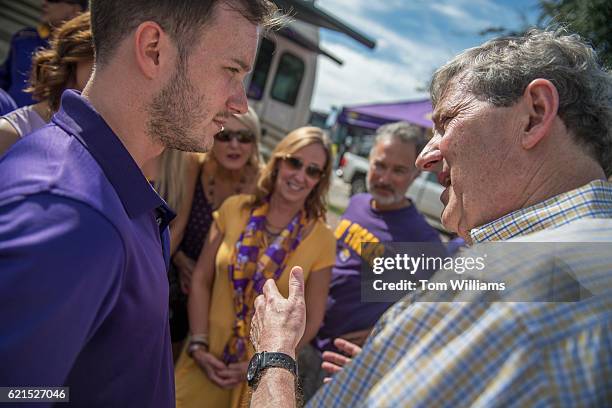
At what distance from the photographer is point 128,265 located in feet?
3.27

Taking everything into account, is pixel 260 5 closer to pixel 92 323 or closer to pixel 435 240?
pixel 92 323

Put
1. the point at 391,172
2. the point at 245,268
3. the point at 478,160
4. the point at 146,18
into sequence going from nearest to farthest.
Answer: the point at 146,18, the point at 478,160, the point at 245,268, the point at 391,172

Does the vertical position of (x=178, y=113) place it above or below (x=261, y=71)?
below

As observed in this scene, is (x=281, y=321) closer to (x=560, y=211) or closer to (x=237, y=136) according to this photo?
Result: (x=560, y=211)

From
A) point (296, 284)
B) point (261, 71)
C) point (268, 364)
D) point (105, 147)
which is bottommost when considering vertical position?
point (268, 364)

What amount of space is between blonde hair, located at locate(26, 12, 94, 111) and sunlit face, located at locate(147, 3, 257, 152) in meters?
0.87

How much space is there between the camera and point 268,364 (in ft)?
4.24

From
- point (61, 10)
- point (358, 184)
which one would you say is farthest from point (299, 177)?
point (358, 184)

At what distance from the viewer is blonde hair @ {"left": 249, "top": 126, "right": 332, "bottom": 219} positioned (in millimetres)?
2770

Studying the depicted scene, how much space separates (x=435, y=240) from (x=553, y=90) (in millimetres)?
1847

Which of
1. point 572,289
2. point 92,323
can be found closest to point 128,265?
point 92,323

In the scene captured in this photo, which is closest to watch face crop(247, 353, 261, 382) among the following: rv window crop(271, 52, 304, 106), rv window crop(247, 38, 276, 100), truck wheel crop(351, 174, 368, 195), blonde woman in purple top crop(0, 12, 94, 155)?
blonde woman in purple top crop(0, 12, 94, 155)

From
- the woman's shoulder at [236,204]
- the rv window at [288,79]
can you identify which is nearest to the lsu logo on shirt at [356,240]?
the woman's shoulder at [236,204]

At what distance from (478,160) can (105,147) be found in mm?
963
